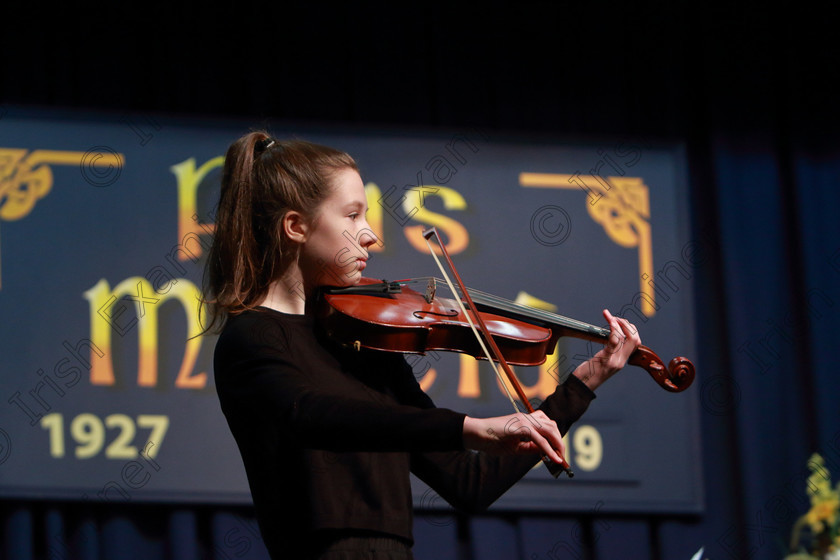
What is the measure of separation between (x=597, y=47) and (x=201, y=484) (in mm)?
1734

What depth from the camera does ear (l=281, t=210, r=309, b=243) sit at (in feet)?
4.49

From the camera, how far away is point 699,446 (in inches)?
109

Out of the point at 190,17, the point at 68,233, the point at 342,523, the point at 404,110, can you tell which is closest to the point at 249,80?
the point at 190,17

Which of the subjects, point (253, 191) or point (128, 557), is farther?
point (128, 557)

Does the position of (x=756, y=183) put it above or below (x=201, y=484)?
above

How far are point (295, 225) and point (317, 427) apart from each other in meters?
0.37

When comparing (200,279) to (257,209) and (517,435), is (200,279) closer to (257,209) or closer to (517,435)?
(257,209)

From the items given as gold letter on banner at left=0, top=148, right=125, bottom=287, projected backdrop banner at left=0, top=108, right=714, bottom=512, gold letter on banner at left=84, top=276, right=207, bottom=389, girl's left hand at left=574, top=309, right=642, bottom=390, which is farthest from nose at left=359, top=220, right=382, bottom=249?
gold letter on banner at left=0, top=148, right=125, bottom=287

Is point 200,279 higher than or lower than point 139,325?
higher

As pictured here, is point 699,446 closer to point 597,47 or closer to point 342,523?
point 597,47

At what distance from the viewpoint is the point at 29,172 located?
2551 mm

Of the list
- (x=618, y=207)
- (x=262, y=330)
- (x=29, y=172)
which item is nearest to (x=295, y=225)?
(x=262, y=330)

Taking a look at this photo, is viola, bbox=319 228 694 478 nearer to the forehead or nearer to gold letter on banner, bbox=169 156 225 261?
the forehead

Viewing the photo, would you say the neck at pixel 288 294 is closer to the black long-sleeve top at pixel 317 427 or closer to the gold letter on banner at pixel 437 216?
the black long-sleeve top at pixel 317 427
